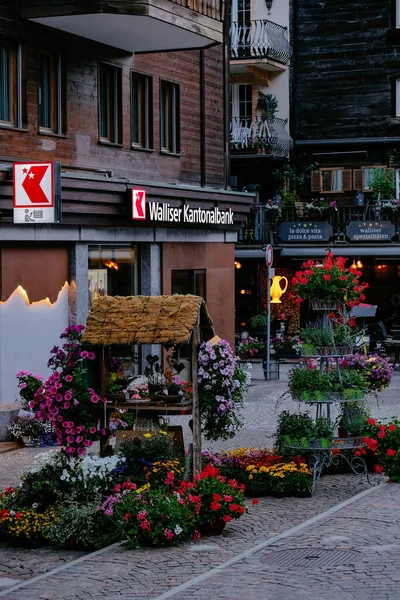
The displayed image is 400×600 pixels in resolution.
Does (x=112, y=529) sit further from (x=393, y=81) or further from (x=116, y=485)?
(x=393, y=81)

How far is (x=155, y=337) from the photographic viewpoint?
1434 cm

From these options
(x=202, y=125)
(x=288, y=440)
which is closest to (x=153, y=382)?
(x=288, y=440)

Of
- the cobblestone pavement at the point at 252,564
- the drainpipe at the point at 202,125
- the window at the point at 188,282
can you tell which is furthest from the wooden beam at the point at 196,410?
the drainpipe at the point at 202,125

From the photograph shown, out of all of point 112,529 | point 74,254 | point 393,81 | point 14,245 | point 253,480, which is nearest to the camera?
point 112,529

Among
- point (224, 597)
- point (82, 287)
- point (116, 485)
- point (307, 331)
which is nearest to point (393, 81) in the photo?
point (82, 287)

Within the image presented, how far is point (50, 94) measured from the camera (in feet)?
76.6

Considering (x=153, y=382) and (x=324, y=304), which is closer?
(x=153, y=382)

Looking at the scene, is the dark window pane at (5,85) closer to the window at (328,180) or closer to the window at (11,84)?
the window at (11,84)

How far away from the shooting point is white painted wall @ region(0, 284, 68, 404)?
21.9 m

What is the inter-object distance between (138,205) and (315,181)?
789 inches

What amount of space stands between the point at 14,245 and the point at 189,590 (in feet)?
39.1

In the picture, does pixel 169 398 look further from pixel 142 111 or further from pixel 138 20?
pixel 142 111

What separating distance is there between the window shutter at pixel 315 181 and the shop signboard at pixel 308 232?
323 centimetres

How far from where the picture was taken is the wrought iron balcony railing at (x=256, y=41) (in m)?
43.2
